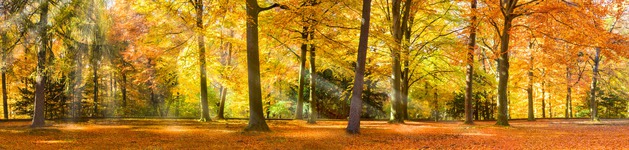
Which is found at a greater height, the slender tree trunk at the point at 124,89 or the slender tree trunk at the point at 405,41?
the slender tree trunk at the point at 405,41

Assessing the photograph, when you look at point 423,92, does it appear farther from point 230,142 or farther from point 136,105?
point 230,142

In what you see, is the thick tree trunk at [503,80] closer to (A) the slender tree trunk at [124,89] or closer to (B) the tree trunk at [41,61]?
(B) the tree trunk at [41,61]

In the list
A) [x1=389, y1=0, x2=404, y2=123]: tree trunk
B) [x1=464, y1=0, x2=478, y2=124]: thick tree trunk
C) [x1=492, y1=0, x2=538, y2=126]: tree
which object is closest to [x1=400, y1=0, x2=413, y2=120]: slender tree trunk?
[x1=389, y1=0, x2=404, y2=123]: tree trunk

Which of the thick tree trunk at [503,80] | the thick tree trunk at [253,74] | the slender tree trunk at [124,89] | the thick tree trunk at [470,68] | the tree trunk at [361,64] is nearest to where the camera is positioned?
the tree trunk at [361,64]

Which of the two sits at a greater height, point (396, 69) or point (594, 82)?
point (396, 69)

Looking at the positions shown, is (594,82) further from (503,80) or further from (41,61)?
(41,61)

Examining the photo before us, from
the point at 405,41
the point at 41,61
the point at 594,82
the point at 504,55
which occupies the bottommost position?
the point at 594,82

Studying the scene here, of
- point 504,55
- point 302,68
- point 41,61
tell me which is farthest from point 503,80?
point 41,61

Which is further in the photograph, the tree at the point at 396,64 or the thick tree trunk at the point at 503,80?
the tree at the point at 396,64

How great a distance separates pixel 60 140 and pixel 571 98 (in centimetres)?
4331

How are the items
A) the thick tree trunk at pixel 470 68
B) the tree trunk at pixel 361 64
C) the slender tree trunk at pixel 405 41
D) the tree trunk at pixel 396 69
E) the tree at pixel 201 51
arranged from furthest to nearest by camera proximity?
1. the thick tree trunk at pixel 470 68
2. the tree trunk at pixel 396 69
3. the slender tree trunk at pixel 405 41
4. the tree at pixel 201 51
5. the tree trunk at pixel 361 64

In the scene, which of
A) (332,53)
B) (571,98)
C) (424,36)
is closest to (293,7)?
(332,53)

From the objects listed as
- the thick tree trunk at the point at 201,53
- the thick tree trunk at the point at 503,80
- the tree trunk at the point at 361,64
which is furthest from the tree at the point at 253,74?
the thick tree trunk at the point at 503,80

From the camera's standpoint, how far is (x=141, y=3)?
19.6 m
